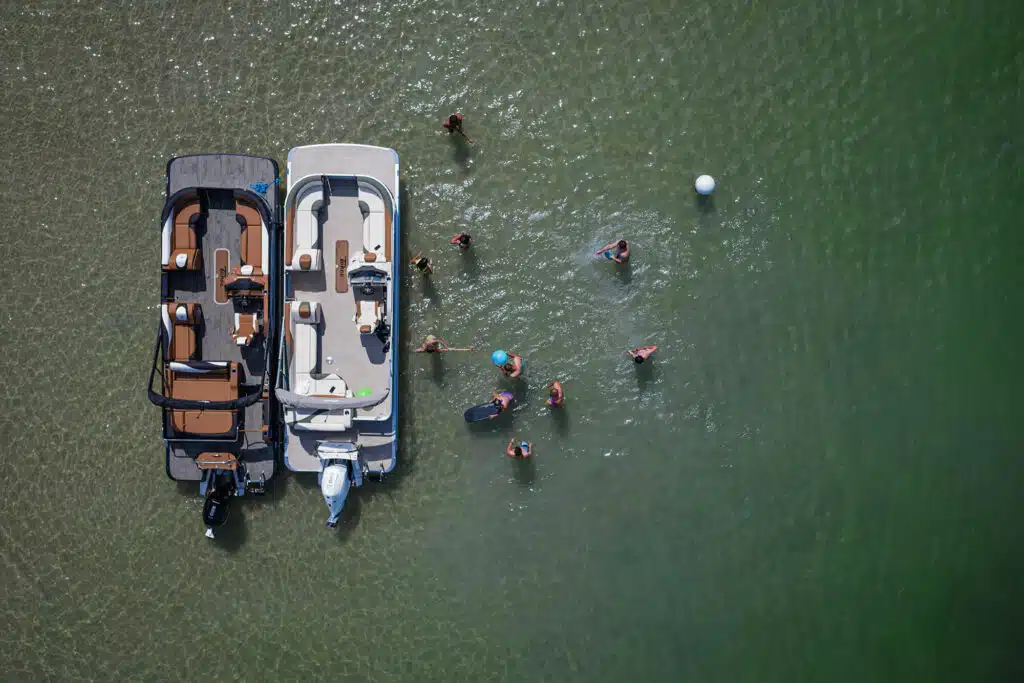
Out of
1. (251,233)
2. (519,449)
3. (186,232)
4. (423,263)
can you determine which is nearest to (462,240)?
(423,263)

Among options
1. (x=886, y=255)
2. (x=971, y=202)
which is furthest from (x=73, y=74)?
(x=971, y=202)

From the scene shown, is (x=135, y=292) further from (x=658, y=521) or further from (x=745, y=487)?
(x=745, y=487)

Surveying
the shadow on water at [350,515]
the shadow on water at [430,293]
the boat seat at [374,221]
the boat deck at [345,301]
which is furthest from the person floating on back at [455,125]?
the shadow on water at [350,515]

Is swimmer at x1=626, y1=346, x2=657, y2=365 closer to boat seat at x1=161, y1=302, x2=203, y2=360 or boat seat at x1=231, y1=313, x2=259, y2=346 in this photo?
boat seat at x1=231, y1=313, x2=259, y2=346

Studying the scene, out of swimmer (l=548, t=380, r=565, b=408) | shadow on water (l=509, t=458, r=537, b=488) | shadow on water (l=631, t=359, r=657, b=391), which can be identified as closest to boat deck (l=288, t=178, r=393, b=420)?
shadow on water (l=509, t=458, r=537, b=488)

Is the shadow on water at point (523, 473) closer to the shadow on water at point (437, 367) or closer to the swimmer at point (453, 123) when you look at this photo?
the shadow on water at point (437, 367)

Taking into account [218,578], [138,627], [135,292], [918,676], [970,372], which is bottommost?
[918,676]
